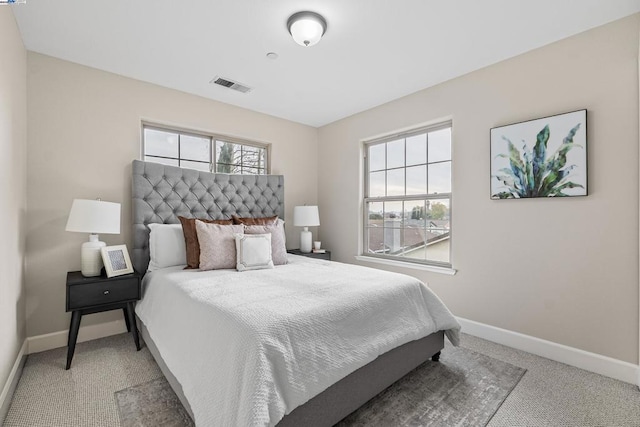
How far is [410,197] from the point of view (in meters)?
3.60

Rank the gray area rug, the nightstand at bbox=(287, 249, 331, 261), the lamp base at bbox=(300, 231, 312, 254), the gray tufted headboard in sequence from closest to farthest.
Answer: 1. the gray area rug
2. the gray tufted headboard
3. the nightstand at bbox=(287, 249, 331, 261)
4. the lamp base at bbox=(300, 231, 312, 254)

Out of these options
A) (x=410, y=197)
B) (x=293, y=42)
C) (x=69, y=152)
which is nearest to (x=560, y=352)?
(x=410, y=197)

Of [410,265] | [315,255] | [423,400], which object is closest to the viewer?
[423,400]

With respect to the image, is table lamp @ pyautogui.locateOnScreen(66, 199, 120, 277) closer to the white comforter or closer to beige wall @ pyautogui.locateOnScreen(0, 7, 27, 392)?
beige wall @ pyautogui.locateOnScreen(0, 7, 27, 392)

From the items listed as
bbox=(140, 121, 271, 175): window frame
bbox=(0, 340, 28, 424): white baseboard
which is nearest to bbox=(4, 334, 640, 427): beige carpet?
bbox=(0, 340, 28, 424): white baseboard

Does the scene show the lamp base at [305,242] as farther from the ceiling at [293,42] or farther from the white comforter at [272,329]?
the ceiling at [293,42]

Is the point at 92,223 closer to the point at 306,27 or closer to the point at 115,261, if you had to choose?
the point at 115,261

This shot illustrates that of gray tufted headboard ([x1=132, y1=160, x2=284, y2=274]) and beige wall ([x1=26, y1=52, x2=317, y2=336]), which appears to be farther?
gray tufted headboard ([x1=132, y1=160, x2=284, y2=274])

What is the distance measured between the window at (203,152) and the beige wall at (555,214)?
6.88 feet

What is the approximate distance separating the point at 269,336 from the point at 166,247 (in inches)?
73.3

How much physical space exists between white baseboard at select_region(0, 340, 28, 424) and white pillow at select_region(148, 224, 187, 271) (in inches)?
40.4

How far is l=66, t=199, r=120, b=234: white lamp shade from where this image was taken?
2.37 m

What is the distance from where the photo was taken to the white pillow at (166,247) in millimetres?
2771

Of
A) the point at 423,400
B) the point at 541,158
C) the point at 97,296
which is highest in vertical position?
the point at 541,158
